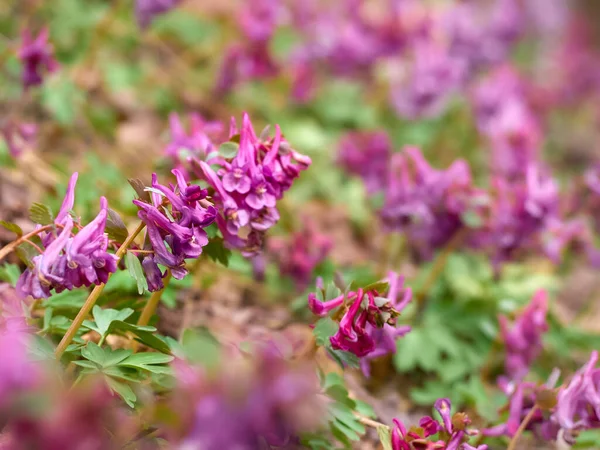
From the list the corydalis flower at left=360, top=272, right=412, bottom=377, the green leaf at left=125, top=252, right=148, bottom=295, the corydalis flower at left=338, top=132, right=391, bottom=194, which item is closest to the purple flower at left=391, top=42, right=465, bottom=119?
the corydalis flower at left=338, top=132, right=391, bottom=194

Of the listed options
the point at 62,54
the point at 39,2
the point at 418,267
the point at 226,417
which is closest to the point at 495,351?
the point at 418,267

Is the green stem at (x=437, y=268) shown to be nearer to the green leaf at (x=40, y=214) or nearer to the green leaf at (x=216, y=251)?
the green leaf at (x=216, y=251)

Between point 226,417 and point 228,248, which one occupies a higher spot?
point 226,417

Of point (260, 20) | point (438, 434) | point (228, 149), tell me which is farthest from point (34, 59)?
point (438, 434)

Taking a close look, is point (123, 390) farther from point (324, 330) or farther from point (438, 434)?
point (438, 434)

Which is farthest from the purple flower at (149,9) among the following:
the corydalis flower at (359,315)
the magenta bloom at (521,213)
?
the corydalis flower at (359,315)

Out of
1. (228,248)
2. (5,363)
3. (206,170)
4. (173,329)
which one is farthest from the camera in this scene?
(173,329)

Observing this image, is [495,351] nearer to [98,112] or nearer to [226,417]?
[226,417]
